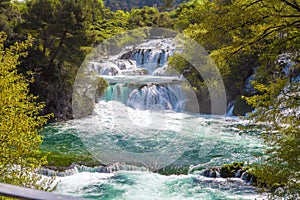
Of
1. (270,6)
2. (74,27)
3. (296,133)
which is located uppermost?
(74,27)

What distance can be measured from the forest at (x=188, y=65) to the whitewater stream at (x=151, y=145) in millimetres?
1062

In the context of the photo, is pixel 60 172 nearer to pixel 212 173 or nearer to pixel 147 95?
pixel 212 173

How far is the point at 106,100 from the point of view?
2009 cm

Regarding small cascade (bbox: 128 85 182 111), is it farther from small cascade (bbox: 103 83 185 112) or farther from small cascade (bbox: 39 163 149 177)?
small cascade (bbox: 39 163 149 177)

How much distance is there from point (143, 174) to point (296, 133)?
5839 millimetres

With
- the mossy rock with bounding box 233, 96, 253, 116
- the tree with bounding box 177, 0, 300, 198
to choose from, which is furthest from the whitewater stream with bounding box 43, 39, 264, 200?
the tree with bounding box 177, 0, 300, 198

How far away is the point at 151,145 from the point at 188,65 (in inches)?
376

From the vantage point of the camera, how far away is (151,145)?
41.1 feet

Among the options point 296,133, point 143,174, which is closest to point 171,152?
point 143,174

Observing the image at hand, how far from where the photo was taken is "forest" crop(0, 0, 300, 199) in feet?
15.4

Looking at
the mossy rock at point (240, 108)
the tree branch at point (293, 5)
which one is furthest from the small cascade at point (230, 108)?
the tree branch at point (293, 5)

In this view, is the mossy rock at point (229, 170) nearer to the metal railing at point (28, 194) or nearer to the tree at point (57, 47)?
the metal railing at point (28, 194)

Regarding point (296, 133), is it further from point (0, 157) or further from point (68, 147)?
point (68, 147)

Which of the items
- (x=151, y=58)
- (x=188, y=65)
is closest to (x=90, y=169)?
(x=188, y=65)
